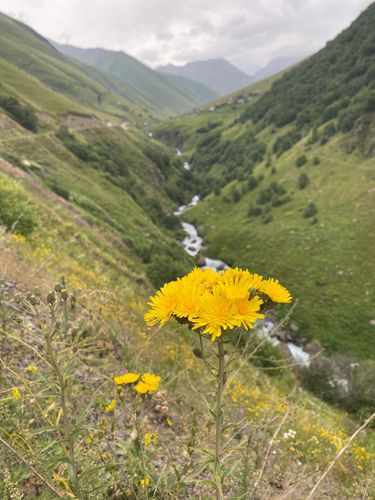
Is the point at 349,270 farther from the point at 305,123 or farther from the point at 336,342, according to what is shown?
the point at 305,123

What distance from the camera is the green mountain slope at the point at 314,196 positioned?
168ft

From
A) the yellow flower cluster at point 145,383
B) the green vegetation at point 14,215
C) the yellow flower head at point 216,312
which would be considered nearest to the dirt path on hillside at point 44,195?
the green vegetation at point 14,215

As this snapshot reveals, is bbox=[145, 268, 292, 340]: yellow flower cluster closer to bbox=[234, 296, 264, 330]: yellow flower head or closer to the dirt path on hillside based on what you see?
bbox=[234, 296, 264, 330]: yellow flower head

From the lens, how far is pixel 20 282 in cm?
827

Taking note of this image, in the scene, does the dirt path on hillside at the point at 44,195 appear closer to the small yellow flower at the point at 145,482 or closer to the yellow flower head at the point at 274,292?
the small yellow flower at the point at 145,482

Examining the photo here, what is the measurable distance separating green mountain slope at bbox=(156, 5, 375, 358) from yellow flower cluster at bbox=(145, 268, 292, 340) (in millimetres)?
44988

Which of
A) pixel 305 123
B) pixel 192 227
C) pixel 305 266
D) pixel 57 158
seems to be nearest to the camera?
pixel 57 158

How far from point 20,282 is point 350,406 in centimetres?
2537

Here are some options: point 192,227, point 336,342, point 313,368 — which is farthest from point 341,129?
point 313,368

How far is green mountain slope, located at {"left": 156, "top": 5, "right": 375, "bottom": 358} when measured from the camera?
Answer: 51.3 metres

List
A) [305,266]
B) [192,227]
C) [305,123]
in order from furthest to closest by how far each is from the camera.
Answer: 1. [305,123]
2. [192,227]
3. [305,266]

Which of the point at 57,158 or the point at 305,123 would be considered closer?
the point at 57,158

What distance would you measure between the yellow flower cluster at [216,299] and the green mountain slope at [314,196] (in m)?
45.0

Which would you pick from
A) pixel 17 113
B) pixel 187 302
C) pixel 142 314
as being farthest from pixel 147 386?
pixel 17 113
